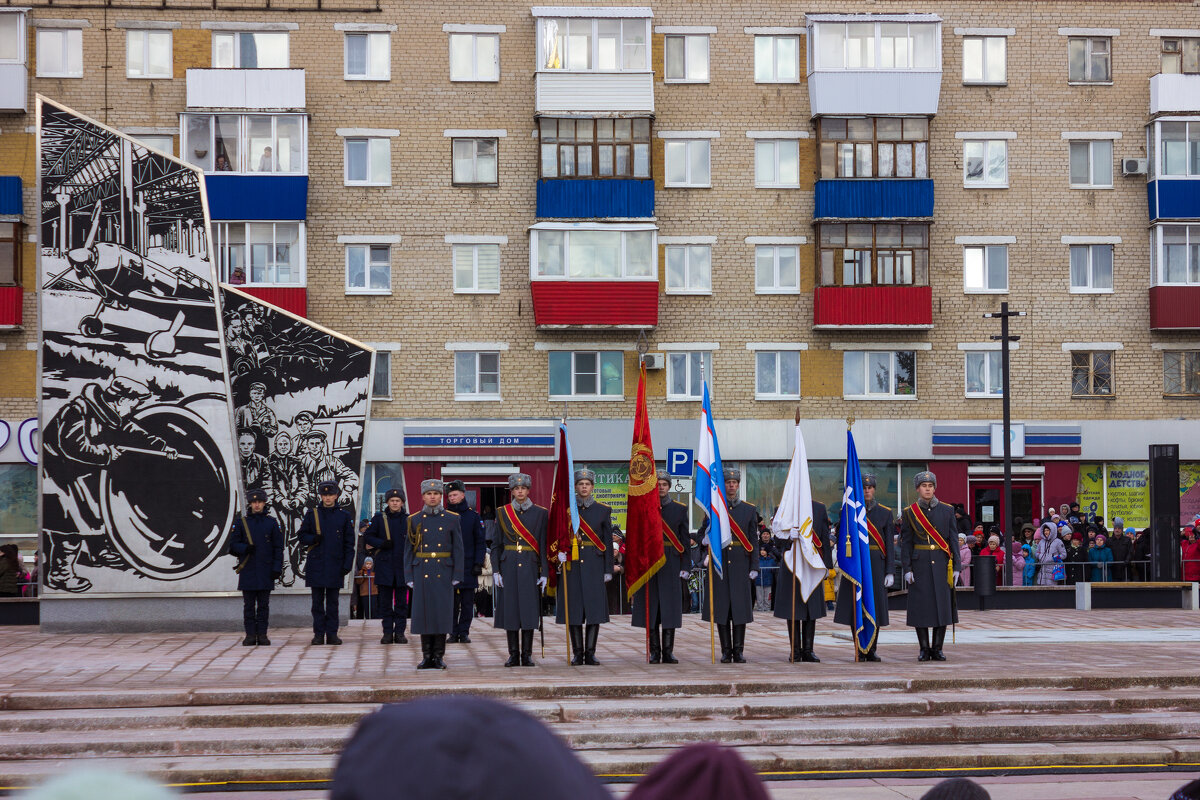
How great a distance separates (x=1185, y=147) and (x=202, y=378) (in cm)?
3112

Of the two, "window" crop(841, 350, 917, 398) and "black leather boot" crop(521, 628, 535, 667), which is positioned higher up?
"window" crop(841, 350, 917, 398)

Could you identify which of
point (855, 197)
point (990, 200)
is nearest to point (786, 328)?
point (855, 197)

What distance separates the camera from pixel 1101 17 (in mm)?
40781

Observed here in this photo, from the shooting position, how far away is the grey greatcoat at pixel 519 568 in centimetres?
1598

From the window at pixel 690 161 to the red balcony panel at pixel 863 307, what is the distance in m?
4.68

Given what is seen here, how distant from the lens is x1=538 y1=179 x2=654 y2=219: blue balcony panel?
127 ft

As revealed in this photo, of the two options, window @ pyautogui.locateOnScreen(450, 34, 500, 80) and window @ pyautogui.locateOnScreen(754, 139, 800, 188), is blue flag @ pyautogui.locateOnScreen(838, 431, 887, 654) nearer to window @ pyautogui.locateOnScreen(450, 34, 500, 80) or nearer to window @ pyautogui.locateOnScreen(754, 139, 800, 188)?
window @ pyautogui.locateOnScreen(754, 139, 800, 188)

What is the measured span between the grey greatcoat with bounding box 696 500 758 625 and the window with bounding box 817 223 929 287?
928 inches

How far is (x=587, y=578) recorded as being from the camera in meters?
16.3

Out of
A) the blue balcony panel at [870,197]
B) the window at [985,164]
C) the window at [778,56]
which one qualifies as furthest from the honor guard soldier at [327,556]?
the window at [985,164]

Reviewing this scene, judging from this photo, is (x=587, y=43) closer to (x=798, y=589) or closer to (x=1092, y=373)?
(x=1092, y=373)

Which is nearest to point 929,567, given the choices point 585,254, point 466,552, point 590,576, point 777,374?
point 590,576

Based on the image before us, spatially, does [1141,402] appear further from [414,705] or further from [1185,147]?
[414,705]

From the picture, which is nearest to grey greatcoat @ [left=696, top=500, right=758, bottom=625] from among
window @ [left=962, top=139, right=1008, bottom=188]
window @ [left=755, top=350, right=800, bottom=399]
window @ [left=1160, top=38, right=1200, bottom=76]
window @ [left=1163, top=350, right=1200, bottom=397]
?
window @ [left=755, top=350, right=800, bottom=399]
